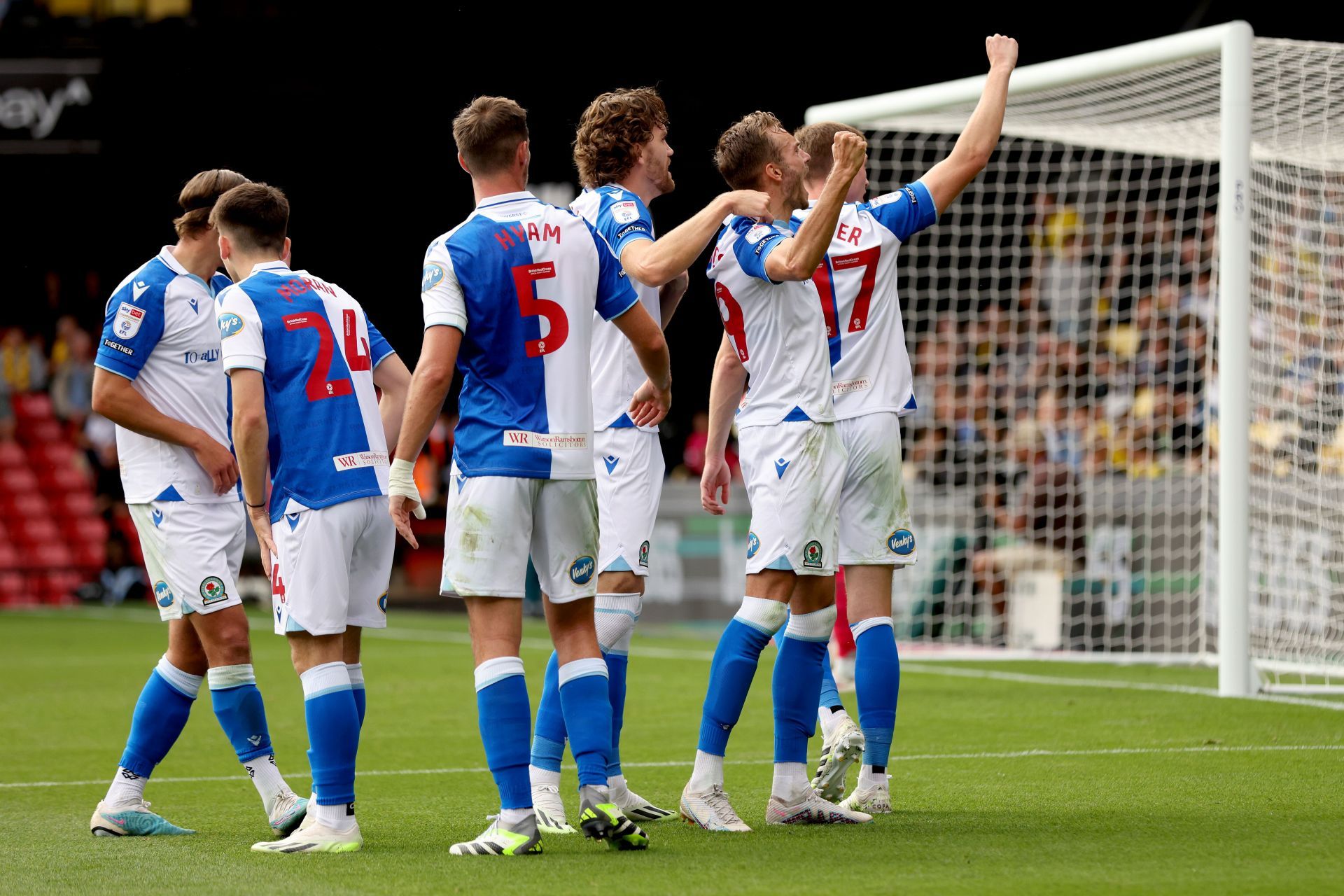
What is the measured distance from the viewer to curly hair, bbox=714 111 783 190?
16.9ft

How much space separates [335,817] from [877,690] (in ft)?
5.91

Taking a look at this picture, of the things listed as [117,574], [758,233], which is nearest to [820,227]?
[758,233]

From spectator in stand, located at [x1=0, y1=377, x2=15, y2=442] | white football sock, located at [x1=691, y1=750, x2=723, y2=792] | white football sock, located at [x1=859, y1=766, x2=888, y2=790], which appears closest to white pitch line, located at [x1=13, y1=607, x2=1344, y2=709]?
white football sock, located at [x1=859, y1=766, x2=888, y2=790]

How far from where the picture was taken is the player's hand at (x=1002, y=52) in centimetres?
543

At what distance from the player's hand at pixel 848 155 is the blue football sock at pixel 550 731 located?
5.92 feet

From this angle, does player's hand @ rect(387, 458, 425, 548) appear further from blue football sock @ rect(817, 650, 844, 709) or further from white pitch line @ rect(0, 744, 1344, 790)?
white pitch line @ rect(0, 744, 1344, 790)

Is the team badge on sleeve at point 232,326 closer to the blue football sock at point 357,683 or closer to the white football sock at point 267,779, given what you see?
the blue football sock at point 357,683

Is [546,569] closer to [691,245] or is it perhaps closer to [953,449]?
[691,245]

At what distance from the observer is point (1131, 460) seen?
505 inches

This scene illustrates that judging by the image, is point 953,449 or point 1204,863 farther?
point 953,449

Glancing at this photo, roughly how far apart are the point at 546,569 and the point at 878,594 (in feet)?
4.44

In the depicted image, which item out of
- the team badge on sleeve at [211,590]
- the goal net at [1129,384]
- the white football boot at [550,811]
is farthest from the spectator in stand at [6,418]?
the white football boot at [550,811]

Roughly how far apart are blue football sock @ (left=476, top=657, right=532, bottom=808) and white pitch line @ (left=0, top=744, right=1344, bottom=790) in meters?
2.20

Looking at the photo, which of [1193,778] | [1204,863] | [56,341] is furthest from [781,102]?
[1204,863]
